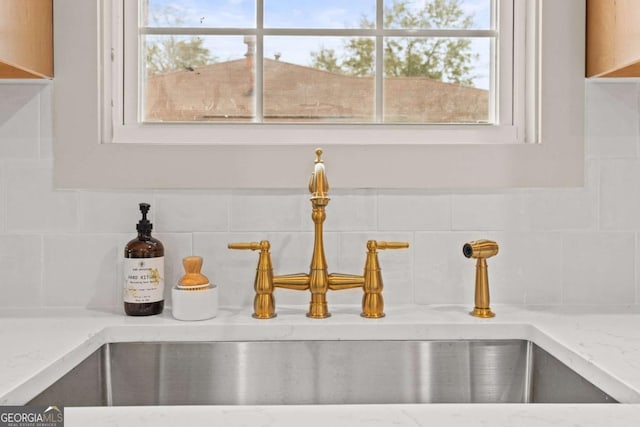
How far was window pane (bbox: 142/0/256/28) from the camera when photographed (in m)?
1.37

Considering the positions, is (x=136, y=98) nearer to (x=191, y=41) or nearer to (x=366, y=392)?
(x=191, y=41)

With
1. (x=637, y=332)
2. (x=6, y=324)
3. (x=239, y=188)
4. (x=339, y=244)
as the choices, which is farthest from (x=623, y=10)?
(x=6, y=324)

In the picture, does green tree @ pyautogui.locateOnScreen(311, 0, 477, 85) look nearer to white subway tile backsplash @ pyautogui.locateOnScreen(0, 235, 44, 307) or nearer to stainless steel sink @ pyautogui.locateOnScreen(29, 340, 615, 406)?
stainless steel sink @ pyautogui.locateOnScreen(29, 340, 615, 406)

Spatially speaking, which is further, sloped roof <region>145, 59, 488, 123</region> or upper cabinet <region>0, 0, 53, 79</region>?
sloped roof <region>145, 59, 488, 123</region>

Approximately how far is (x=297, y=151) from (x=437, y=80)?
0.39 metres

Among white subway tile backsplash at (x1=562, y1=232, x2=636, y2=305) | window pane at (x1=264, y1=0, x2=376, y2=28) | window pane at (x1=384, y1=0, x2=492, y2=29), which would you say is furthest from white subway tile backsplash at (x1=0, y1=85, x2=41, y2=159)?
white subway tile backsplash at (x1=562, y1=232, x2=636, y2=305)

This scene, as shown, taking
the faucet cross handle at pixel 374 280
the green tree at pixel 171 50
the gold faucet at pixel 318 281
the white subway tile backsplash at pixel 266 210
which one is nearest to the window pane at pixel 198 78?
the green tree at pixel 171 50

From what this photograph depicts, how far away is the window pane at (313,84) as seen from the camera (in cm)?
137

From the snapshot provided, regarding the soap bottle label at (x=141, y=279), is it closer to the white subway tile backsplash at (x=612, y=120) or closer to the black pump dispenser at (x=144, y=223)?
the black pump dispenser at (x=144, y=223)

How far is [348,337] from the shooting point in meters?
1.12

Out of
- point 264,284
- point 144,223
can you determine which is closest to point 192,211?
point 144,223

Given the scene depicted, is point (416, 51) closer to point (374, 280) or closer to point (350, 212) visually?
point (350, 212)

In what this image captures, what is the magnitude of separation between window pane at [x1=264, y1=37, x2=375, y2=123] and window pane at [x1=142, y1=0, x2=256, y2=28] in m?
0.08

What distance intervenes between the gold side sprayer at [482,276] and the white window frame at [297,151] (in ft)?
0.54
